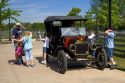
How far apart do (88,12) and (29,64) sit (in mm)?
27780

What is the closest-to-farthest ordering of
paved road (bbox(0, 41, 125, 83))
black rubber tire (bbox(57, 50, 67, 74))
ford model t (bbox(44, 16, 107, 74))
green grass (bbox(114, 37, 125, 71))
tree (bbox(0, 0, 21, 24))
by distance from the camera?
paved road (bbox(0, 41, 125, 83))
black rubber tire (bbox(57, 50, 67, 74))
ford model t (bbox(44, 16, 107, 74))
green grass (bbox(114, 37, 125, 71))
tree (bbox(0, 0, 21, 24))

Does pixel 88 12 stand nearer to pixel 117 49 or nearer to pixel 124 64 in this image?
pixel 117 49

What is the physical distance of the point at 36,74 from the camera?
1360cm

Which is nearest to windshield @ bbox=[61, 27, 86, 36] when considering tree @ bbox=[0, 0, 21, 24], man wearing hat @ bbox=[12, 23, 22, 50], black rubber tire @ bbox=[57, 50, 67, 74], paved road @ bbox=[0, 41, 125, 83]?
black rubber tire @ bbox=[57, 50, 67, 74]

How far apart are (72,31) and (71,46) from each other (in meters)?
1.18

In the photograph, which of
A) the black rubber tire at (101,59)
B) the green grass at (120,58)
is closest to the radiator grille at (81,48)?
Answer: the black rubber tire at (101,59)

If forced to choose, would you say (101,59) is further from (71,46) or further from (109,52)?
(71,46)

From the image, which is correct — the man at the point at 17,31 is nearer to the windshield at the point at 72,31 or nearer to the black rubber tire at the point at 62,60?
the windshield at the point at 72,31

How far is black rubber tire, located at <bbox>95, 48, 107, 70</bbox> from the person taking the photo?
46.9 feet

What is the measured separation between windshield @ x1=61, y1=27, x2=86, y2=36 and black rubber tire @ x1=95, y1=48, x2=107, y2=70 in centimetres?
114

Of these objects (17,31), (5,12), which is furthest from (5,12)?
(17,31)

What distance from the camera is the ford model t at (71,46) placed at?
14281 mm

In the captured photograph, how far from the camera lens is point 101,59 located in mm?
14656

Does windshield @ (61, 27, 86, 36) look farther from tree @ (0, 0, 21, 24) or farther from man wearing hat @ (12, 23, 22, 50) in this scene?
tree @ (0, 0, 21, 24)
